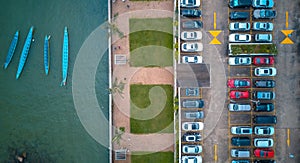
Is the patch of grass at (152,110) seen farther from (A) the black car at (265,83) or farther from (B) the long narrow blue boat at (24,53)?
(B) the long narrow blue boat at (24,53)

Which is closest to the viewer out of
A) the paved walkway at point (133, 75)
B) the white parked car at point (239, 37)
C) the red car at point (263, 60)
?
the red car at point (263, 60)

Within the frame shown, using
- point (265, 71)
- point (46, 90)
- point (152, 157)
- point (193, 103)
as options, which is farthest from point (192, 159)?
point (46, 90)

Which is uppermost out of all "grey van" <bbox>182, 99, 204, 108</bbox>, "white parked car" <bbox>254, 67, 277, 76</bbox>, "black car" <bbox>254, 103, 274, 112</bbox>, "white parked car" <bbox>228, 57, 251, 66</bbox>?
"white parked car" <bbox>228, 57, 251, 66</bbox>

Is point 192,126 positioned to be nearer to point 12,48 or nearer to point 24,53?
point 24,53

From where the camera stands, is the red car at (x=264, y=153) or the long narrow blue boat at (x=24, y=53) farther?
the long narrow blue boat at (x=24, y=53)

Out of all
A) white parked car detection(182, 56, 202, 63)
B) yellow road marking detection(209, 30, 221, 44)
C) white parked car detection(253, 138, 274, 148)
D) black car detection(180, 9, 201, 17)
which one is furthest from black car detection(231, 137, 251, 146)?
black car detection(180, 9, 201, 17)

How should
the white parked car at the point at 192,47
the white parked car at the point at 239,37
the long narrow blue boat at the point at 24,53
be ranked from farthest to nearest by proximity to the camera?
the long narrow blue boat at the point at 24,53
the white parked car at the point at 192,47
the white parked car at the point at 239,37

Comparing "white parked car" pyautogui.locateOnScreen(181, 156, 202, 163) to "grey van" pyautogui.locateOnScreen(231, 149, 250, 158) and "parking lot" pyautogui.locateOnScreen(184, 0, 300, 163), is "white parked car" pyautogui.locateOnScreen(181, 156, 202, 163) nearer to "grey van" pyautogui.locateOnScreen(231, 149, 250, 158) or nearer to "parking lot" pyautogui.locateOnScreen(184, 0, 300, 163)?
"parking lot" pyautogui.locateOnScreen(184, 0, 300, 163)

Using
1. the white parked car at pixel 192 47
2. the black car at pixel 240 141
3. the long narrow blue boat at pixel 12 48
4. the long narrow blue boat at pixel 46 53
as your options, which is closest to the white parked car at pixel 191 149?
the black car at pixel 240 141
